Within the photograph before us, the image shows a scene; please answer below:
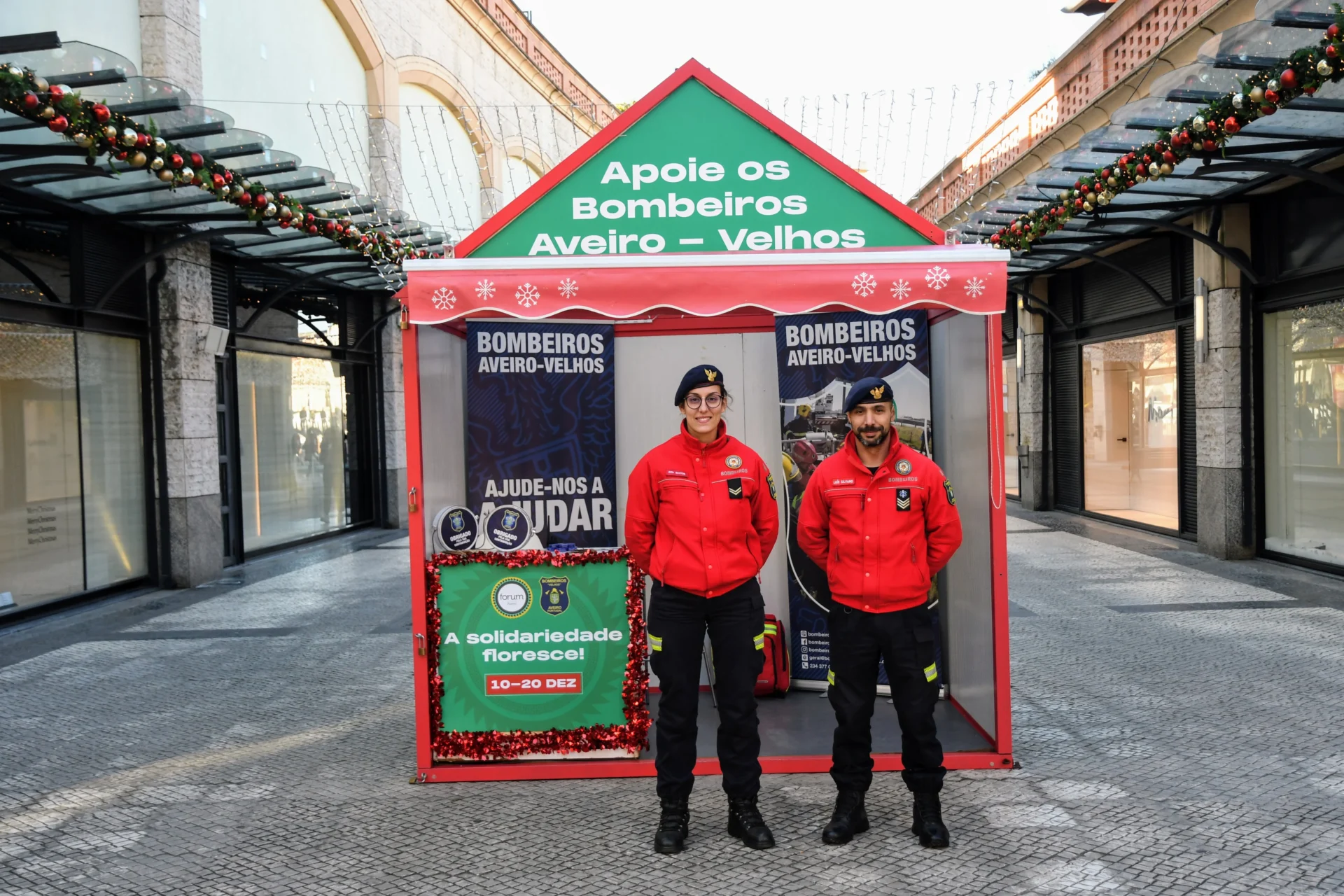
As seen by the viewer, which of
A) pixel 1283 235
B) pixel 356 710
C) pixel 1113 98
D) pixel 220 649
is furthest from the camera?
pixel 1113 98

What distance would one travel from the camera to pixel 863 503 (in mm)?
3994

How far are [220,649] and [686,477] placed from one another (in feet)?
17.5

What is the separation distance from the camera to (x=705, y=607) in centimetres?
403

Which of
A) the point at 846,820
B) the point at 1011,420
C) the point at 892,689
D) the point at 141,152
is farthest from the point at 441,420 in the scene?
the point at 1011,420

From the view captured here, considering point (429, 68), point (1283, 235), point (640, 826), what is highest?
point (429, 68)

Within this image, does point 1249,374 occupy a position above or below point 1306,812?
above

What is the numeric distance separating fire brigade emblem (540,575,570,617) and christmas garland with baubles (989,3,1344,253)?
5435 mm

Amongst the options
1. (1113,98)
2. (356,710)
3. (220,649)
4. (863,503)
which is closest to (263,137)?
(220,649)

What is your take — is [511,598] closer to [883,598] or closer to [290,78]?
[883,598]

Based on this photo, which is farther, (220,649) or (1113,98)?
(1113,98)

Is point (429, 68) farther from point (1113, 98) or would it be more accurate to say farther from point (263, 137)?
point (1113, 98)

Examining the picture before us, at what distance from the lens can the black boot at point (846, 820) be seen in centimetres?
391

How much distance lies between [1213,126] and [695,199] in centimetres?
421

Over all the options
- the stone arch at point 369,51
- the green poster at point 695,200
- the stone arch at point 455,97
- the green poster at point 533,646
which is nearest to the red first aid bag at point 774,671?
the green poster at point 533,646
